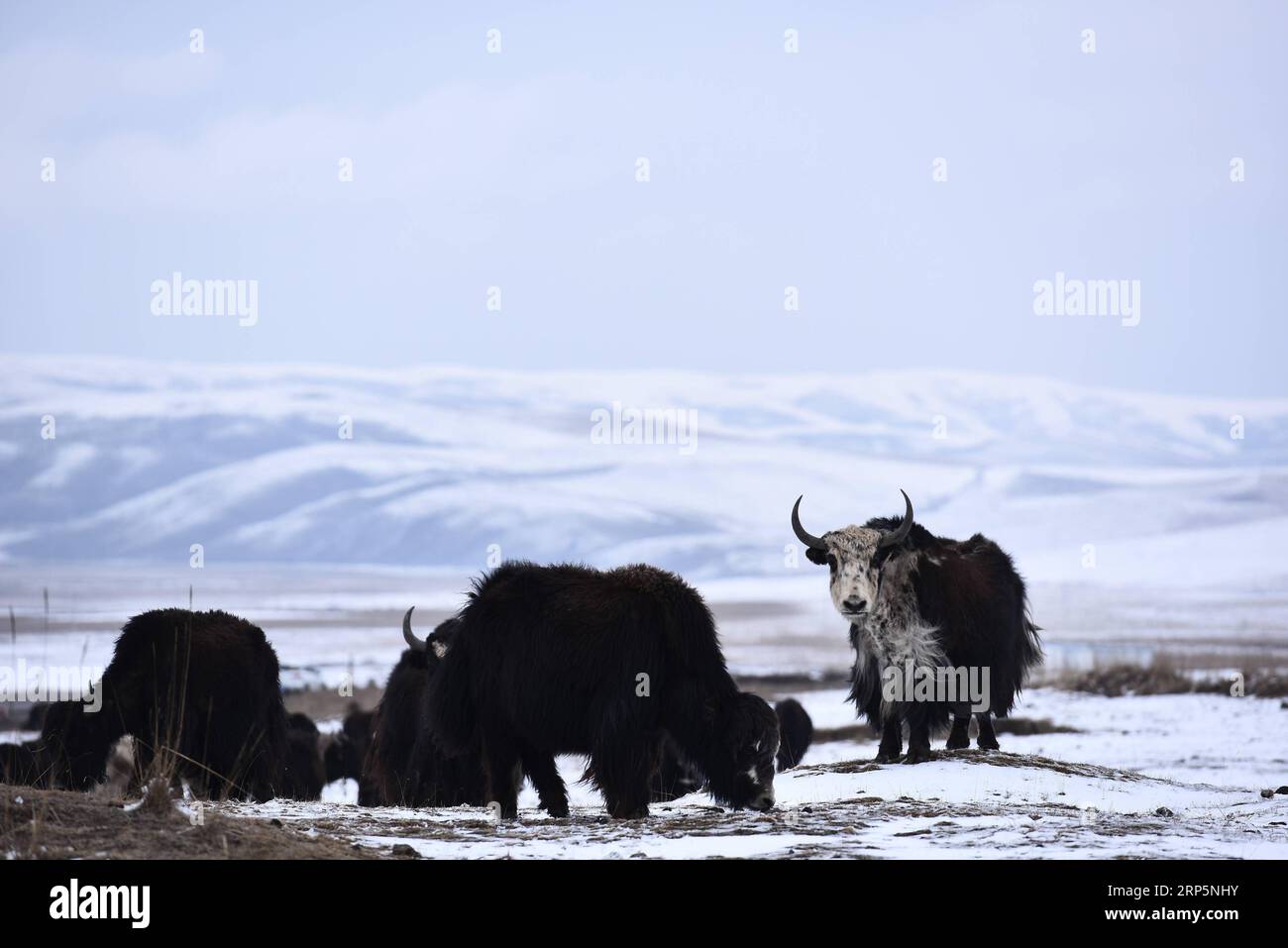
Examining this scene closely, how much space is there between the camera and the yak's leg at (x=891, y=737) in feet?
45.4

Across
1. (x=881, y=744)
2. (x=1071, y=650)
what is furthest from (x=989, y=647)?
(x=1071, y=650)

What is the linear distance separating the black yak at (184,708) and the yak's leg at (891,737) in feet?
16.9

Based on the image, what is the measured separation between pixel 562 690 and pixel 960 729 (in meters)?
5.30

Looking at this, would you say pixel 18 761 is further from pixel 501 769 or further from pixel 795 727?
pixel 795 727

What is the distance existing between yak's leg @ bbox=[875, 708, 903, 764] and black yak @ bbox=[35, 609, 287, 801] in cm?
516

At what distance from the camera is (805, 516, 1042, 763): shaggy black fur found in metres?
13.8

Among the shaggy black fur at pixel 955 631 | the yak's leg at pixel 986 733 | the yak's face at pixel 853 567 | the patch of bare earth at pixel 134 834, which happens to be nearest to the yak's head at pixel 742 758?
the yak's face at pixel 853 567

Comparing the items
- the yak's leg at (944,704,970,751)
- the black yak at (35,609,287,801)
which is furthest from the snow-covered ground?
the black yak at (35,609,287,801)

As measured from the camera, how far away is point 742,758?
10453 millimetres

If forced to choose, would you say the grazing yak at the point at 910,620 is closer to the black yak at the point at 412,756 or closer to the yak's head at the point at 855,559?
the yak's head at the point at 855,559

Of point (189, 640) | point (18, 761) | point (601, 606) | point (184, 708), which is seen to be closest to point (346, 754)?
point (18, 761)

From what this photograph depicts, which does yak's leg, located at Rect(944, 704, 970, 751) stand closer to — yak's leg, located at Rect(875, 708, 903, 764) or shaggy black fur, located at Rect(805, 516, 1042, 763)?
shaggy black fur, located at Rect(805, 516, 1042, 763)
